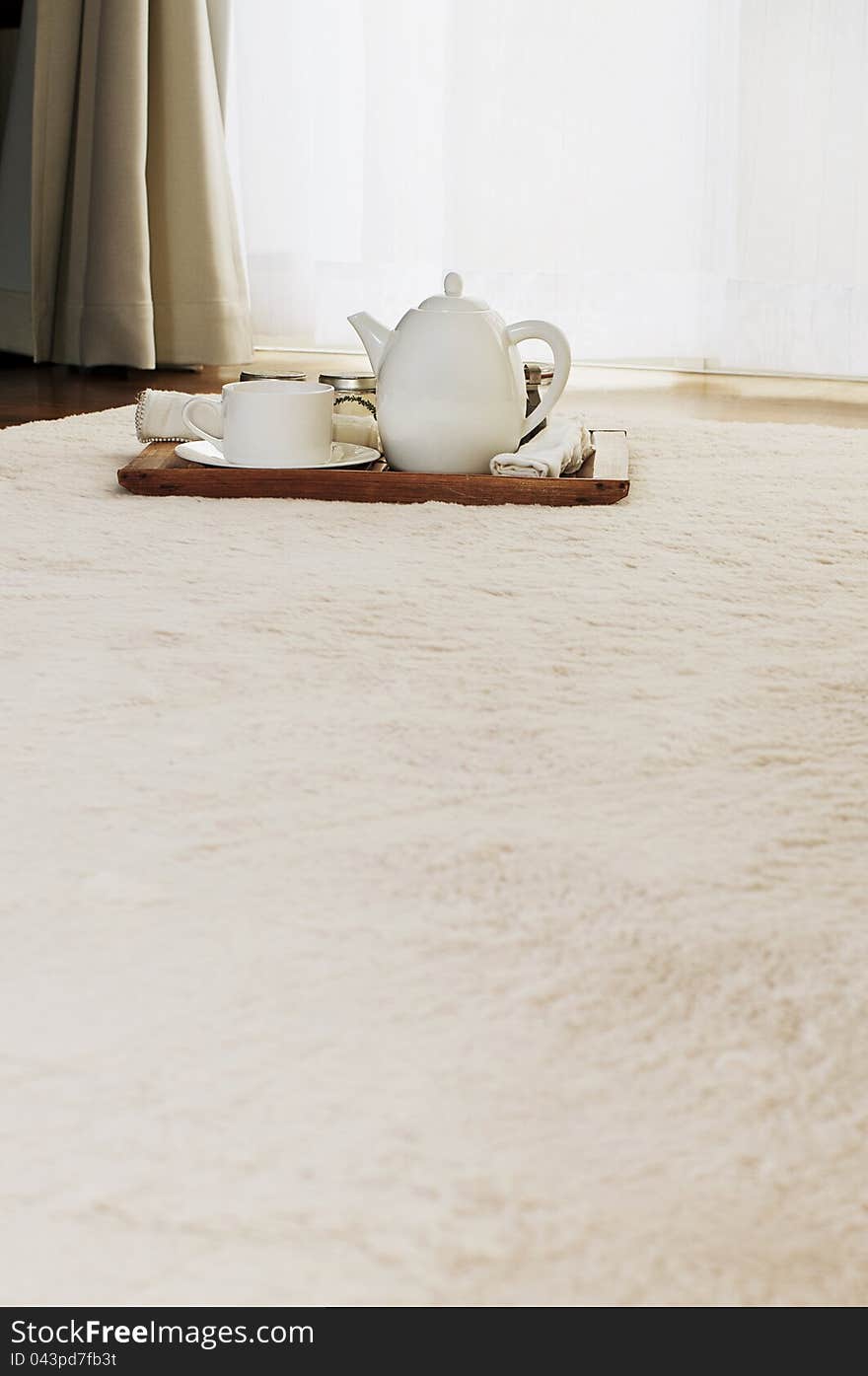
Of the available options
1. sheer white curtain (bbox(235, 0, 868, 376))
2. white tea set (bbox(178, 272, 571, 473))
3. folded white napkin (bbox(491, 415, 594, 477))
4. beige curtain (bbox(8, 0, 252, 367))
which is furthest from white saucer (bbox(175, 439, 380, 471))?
sheer white curtain (bbox(235, 0, 868, 376))

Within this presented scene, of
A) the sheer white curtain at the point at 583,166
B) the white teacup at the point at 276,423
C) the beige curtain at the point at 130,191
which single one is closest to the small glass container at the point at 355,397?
the white teacup at the point at 276,423

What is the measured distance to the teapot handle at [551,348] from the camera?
49.9 inches

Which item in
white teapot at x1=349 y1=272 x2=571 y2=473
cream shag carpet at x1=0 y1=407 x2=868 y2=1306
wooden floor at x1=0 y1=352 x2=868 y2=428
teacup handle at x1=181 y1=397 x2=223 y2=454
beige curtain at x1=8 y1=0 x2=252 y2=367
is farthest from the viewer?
beige curtain at x1=8 y1=0 x2=252 y2=367

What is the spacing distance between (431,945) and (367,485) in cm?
80

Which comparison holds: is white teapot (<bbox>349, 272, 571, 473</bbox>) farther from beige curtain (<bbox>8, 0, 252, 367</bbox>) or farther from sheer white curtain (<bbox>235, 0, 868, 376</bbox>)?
sheer white curtain (<bbox>235, 0, 868, 376</bbox>)

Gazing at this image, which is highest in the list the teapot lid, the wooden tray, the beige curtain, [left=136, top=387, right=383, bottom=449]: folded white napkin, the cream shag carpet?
the beige curtain

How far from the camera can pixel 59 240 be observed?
99.8 inches

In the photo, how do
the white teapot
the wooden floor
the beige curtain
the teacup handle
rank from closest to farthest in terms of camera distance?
1. the white teapot
2. the teacup handle
3. the wooden floor
4. the beige curtain

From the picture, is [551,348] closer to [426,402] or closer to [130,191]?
[426,402]

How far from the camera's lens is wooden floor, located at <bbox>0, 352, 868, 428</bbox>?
2.08 meters

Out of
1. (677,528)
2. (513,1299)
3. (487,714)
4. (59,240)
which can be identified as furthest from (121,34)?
(513,1299)

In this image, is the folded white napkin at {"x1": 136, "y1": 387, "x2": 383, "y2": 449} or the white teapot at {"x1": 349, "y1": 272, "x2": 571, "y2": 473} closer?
the white teapot at {"x1": 349, "y1": 272, "x2": 571, "y2": 473}

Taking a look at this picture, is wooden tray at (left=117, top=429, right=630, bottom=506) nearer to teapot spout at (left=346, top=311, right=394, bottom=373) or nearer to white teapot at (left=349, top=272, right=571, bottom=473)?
white teapot at (left=349, top=272, right=571, bottom=473)

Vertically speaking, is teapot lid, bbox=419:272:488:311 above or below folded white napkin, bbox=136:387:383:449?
above
